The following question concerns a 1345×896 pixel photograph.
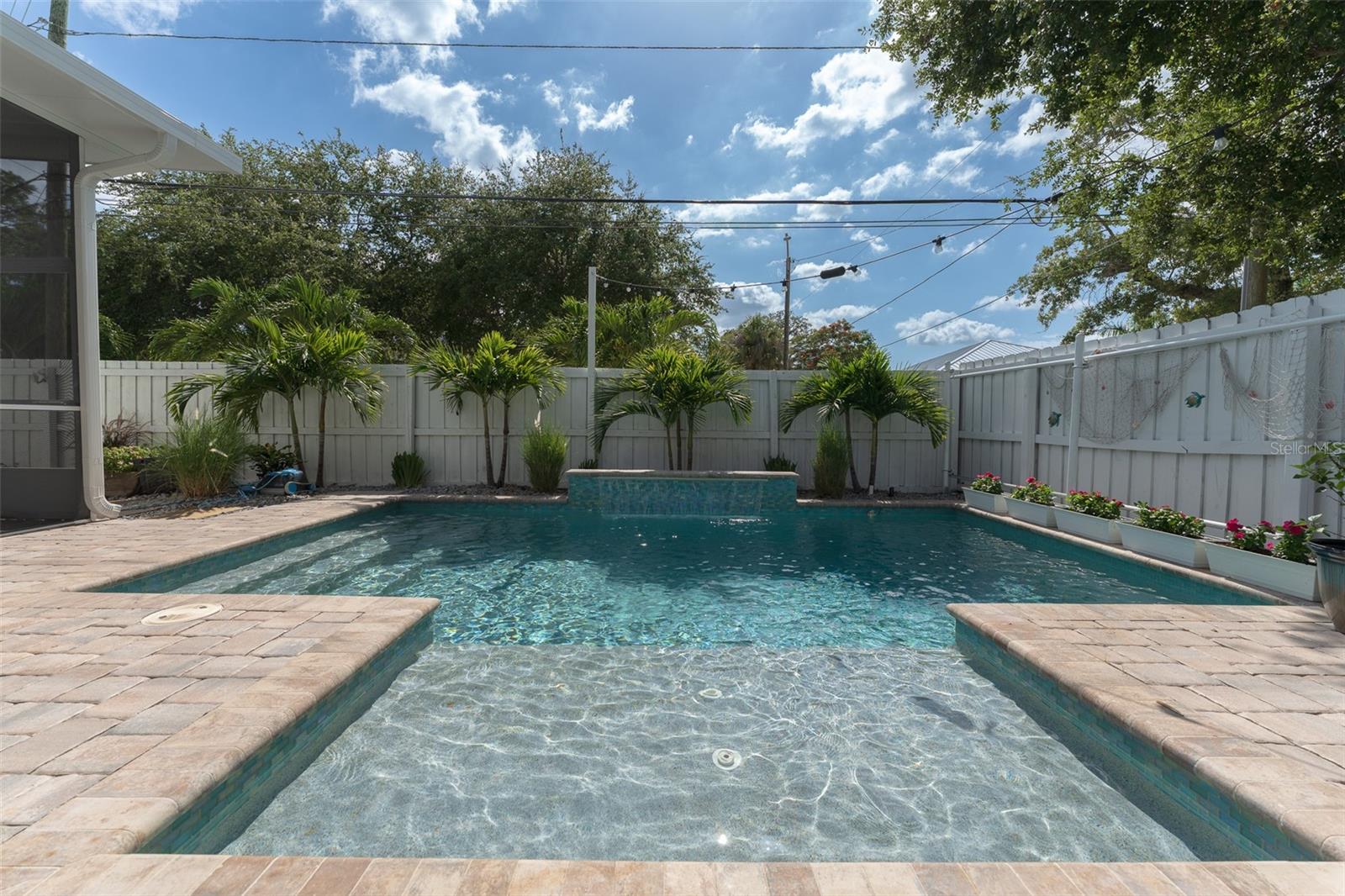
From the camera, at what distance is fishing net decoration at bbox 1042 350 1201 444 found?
586 centimetres

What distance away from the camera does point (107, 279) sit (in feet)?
44.9

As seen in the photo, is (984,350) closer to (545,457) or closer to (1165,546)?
(1165,546)

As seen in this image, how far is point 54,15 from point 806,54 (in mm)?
11836

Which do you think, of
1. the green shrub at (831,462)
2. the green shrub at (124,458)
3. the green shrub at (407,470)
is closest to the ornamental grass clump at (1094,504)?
the green shrub at (831,462)

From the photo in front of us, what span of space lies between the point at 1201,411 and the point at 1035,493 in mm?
2025

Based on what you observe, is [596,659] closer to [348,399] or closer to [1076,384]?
[1076,384]

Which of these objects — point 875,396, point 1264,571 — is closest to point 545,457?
point 875,396

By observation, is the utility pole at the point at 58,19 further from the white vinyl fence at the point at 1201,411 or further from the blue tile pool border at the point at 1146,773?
the white vinyl fence at the point at 1201,411

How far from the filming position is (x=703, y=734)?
261 centimetres

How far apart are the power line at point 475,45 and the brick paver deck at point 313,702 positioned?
8270 mm

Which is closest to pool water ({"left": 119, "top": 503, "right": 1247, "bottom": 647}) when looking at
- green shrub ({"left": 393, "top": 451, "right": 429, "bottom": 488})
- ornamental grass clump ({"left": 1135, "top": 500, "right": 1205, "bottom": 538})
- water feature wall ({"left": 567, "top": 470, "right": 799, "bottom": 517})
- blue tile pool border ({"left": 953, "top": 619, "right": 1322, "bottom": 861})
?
ornamental grass clump ({"left": 1135, "top": 500, "right": 1205, "bottom": 538})

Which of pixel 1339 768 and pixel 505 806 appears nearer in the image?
pixel 1339 768

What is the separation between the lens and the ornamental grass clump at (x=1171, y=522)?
5086mm

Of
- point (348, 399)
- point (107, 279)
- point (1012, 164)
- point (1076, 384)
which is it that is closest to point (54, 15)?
point (107, 279)
